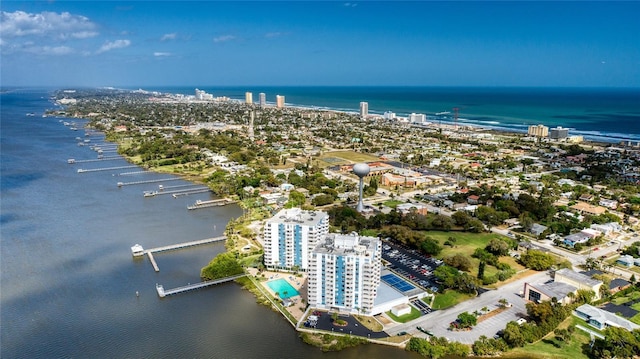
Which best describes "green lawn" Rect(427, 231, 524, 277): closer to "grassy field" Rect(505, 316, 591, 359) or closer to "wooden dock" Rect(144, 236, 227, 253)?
"grassy field" Rect(505, 316, 591, 359)

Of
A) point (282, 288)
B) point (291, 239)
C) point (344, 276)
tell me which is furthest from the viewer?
point (291, 239)

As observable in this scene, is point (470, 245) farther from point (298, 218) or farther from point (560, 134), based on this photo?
point (560, 134)

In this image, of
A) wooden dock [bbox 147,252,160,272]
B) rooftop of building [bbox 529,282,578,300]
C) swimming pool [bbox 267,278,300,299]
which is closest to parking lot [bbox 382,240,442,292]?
rooftop of building [bbox 529,282,578,300]

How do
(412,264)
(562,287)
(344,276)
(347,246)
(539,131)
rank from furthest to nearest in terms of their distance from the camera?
(539,131) → (412,264) → (562,287) → (347,246) → (344,276)

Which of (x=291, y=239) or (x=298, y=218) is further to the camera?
(x=298, y=218)

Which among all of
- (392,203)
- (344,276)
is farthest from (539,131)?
(344,276)

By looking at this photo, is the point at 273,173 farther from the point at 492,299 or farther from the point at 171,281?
the point at 492,299
